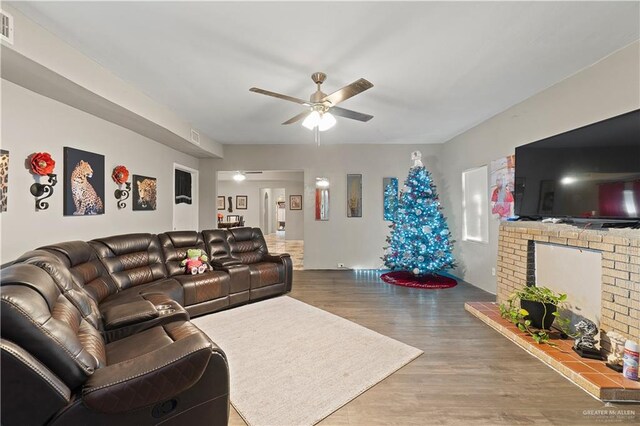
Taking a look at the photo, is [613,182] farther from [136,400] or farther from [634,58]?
[136,400]

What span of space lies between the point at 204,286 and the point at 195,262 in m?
0.46

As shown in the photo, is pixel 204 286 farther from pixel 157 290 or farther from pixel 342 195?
pixel 342 195

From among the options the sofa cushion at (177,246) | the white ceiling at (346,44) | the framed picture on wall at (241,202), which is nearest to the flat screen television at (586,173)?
the white ceiling at (346,44)

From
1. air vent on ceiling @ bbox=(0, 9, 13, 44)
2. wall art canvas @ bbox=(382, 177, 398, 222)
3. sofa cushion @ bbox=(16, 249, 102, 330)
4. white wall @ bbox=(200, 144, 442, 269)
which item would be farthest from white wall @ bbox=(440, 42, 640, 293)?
air vent on ceiling @ bbox=(0, 9, 13, 44)

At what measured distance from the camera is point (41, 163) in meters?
2.59

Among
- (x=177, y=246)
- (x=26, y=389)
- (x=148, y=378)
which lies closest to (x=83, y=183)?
(x=177, y=246)

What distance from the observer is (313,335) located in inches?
115

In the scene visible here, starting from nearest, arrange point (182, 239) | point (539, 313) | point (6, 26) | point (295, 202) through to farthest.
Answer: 1. point (6, 26)
2. point (539, 313)
3. point (182, 239)
4. point (295, 202)

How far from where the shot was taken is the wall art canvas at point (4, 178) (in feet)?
7.68

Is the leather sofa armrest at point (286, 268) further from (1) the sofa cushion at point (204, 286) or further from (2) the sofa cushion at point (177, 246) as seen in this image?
(2) the sofa cushion at point (177, 246)

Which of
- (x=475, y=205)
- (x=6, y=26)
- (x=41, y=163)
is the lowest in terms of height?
(x=475, y=205)

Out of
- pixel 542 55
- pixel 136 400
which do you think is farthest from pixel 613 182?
pixel 136 400

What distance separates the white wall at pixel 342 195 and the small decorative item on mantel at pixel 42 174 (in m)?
3.66

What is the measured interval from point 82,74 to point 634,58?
4.89 metres
